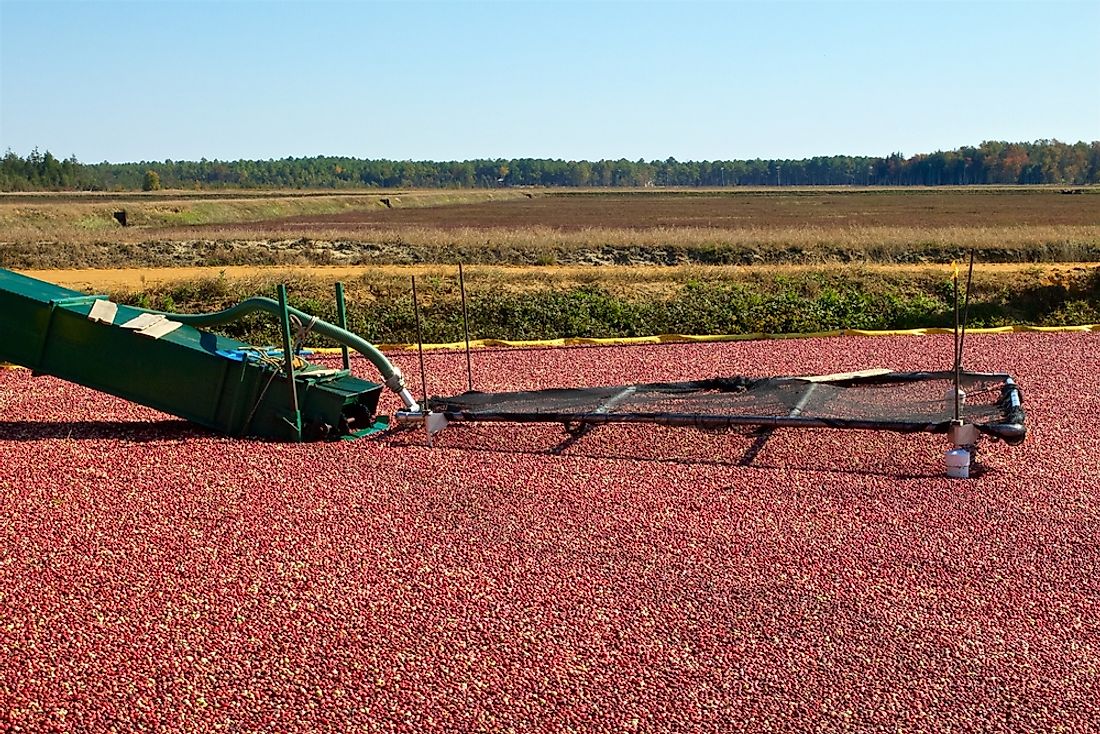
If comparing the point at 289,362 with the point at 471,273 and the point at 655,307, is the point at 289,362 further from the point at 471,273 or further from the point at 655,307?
the point at 471,273

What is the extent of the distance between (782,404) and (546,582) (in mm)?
3956

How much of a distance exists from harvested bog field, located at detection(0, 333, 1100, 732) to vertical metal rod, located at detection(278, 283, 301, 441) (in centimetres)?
28

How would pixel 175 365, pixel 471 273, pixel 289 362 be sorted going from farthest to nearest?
pixel 471 273 → pixel 175 365 → pixel 289 362

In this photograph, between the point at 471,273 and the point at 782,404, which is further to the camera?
the point at 471,273

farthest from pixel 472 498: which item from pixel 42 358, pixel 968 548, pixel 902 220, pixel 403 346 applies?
pixel 902 220

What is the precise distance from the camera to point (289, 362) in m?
9.18

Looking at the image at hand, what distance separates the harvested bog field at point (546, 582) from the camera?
204 inches

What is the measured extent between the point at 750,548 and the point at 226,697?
3.44m

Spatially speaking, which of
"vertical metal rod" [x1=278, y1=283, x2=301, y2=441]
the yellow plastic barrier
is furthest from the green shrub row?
A: "vertical metal rod" [x1=278, y1=283, x2=301, y2=441]

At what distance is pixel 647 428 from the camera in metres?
10.1

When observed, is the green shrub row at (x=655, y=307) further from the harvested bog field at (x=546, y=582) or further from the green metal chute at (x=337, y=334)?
the harvested bog field at (x=546, y=582)

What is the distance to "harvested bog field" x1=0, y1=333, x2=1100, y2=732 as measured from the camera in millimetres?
5176

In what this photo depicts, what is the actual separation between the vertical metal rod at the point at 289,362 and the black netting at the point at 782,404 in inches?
49.0

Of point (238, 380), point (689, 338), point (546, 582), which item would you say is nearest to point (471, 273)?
point (689, 338)
